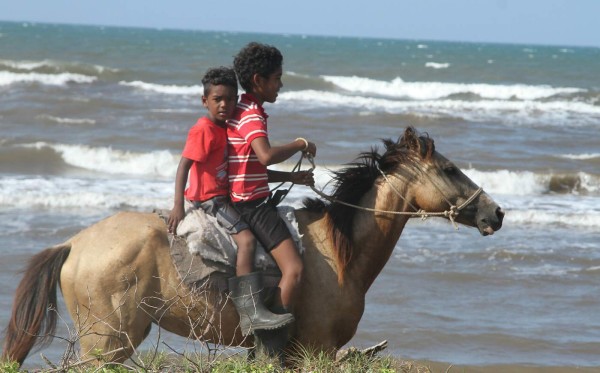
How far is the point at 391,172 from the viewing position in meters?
5.17

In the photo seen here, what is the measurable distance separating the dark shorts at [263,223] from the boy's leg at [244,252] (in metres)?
0.06

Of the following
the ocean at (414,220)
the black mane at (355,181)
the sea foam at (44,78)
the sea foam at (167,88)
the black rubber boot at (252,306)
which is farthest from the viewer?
the sea foam at (167,88)

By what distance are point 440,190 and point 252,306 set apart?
1.23m

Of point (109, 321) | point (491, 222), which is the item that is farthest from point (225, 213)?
point (491, 222)

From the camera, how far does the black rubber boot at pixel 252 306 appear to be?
4730 millimetres

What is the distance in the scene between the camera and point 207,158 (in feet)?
15.8

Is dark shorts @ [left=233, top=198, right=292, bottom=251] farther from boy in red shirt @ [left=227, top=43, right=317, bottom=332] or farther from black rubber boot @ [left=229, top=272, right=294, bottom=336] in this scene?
black rubber boot @ [left=229, top=272, right=294, bottom=336]

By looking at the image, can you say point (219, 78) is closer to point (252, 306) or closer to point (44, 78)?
point (252, 306)

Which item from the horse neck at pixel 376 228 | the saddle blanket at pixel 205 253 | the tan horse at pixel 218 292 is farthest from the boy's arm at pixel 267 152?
the horse neck at pixel 376 228

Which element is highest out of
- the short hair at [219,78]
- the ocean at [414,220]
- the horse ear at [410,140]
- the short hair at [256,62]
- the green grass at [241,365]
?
the short hair at [256,62]

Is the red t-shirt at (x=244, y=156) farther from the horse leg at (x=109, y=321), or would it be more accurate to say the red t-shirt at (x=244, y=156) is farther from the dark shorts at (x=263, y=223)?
the horse leg at (x=109, y=321)

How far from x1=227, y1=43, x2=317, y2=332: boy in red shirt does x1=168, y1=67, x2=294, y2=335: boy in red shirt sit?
0.06m

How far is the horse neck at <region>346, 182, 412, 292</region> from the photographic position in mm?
5102

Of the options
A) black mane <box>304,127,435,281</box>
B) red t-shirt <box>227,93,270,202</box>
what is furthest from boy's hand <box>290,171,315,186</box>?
red t-shirt <box>227,93,270,202</box>
